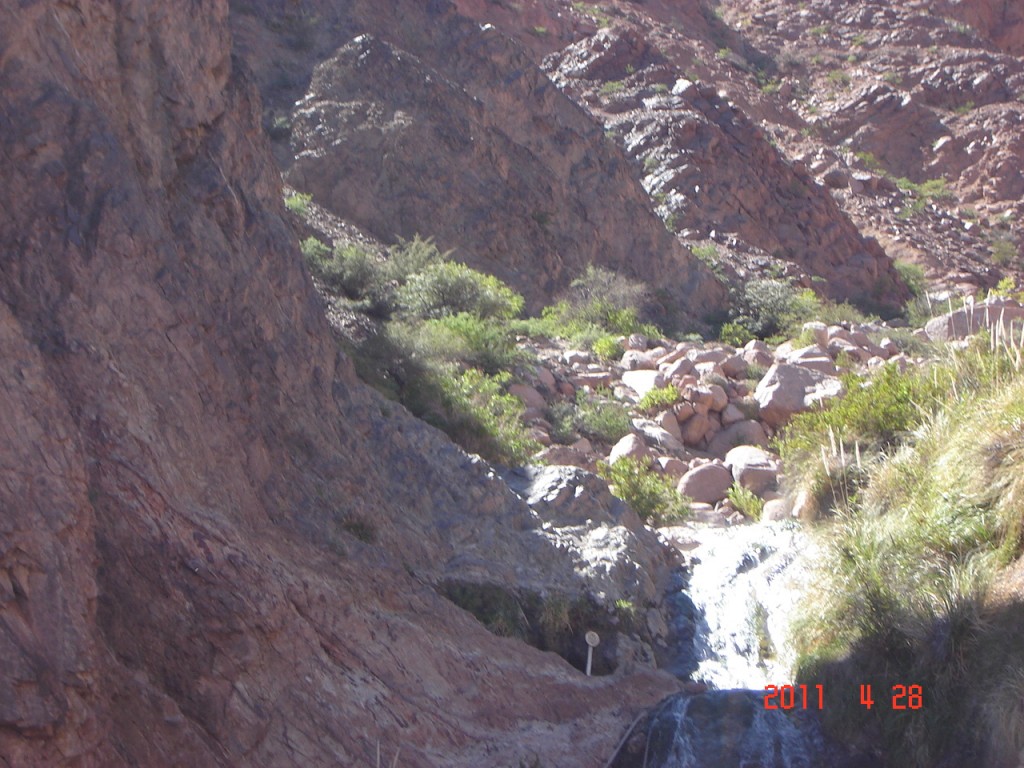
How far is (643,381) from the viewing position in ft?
54.5

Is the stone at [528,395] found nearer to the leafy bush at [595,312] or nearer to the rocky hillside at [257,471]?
the rocky hillside at [257,471]

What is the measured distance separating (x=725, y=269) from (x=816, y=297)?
2.31 m

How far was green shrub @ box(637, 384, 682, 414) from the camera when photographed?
1525cm

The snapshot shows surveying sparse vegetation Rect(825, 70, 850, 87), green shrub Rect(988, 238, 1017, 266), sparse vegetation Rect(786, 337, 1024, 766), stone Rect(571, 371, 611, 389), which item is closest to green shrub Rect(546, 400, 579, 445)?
stone Rect(571, 371, 611, 389)

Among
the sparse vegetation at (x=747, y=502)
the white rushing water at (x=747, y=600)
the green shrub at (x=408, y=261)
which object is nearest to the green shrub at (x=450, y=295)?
the green shrub at (x=408, y=261)

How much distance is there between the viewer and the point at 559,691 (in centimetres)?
733

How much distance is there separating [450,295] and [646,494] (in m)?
6.77

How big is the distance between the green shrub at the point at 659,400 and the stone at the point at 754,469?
7.37 feet

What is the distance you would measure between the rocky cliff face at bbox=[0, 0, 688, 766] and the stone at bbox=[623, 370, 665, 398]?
6945 millimetres

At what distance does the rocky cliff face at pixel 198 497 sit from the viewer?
4.65m

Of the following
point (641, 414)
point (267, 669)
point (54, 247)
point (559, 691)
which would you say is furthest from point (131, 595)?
point (641, 414)

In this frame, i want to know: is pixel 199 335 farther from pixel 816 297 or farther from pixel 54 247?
pixel 816 297

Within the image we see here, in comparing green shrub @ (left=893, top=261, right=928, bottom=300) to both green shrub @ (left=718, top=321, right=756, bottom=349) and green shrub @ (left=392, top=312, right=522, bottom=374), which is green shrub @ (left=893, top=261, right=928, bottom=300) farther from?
green shrub @ (left=392, top=312, right=522, bottom=374)

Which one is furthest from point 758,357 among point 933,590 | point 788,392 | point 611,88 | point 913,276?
point 611,88
